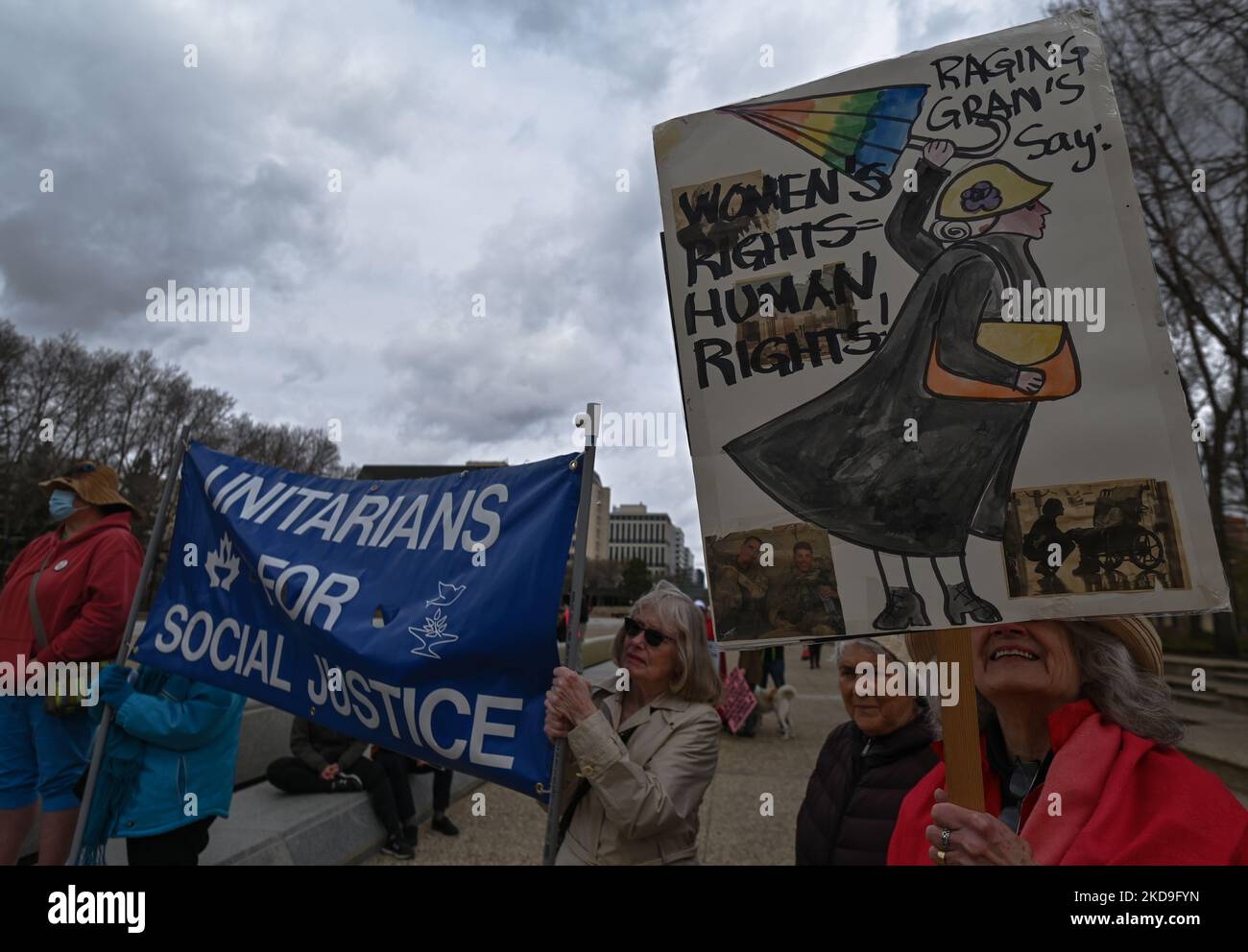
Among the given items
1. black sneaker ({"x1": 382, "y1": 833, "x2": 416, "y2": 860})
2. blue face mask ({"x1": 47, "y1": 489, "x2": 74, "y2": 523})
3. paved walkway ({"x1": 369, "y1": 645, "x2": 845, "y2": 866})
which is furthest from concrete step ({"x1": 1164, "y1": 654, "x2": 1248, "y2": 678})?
blue face mask ({"x1": 47, "y1": 489, "x2": 74, "y2": 523})

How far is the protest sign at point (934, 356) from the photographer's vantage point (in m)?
1.43

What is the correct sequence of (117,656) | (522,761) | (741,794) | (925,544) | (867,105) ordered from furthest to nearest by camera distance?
(741,794) → (117,656) → (522,761) → (867,105) → (925,544)

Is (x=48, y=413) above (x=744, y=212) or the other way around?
above

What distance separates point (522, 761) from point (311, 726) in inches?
147

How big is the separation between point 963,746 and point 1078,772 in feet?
0.63

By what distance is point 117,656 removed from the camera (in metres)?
3.25

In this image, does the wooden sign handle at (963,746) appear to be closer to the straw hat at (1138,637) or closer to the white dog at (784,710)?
the straw hat at (1138,637)

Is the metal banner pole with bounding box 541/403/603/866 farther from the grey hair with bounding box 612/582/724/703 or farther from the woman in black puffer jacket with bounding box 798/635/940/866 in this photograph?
the woman in black puffer jacket with bounding box 798/635/940/866

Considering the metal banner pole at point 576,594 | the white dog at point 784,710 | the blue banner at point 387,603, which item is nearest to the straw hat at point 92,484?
the blue banner at point 387,603

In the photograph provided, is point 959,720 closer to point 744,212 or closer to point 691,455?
point 691,455

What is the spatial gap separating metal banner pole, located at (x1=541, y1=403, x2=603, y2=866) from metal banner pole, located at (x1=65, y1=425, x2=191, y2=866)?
151cm

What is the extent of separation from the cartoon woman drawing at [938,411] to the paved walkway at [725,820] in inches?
166

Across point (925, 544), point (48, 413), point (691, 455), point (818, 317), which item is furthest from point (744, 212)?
point (48, 413)

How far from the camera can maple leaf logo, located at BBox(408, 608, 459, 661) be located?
2.45 m
